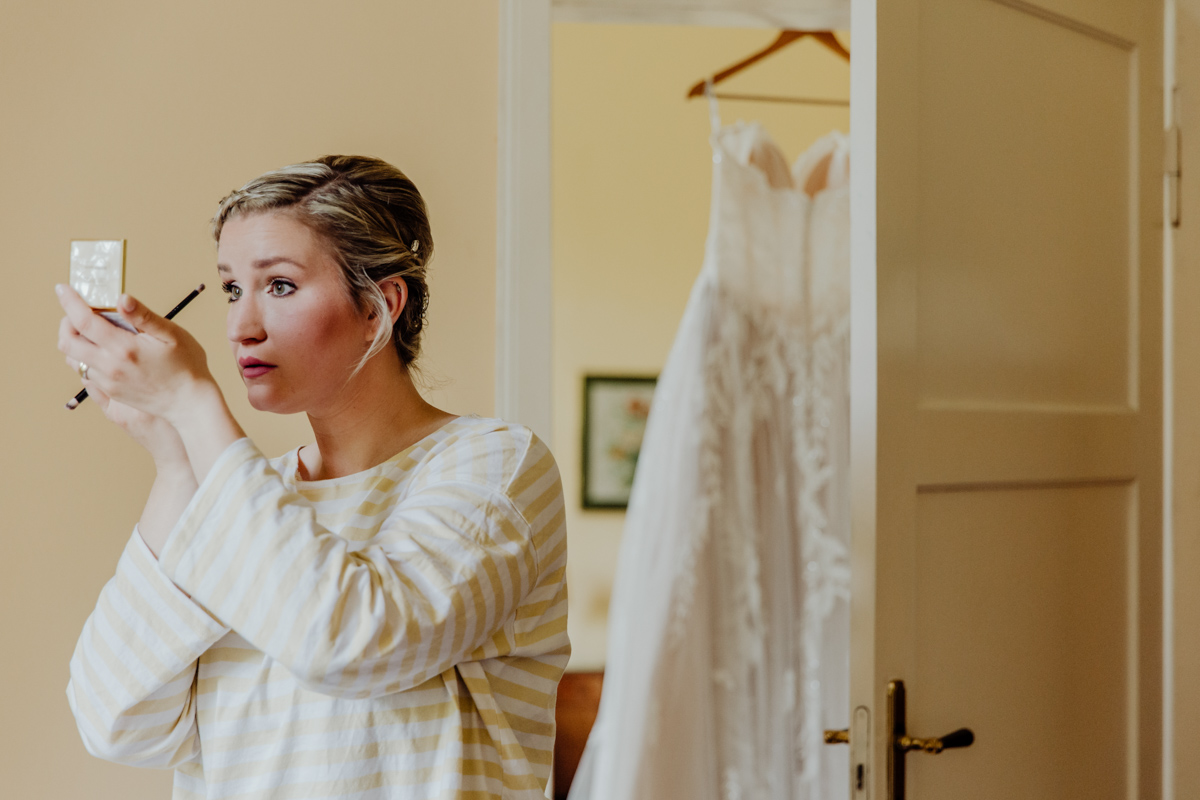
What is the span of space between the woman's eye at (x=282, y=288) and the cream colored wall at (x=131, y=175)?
1.51ft

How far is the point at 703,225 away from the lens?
303 centimetres

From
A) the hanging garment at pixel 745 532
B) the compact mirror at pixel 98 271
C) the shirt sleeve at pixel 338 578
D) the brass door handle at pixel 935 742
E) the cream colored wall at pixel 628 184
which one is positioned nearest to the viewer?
the shirt sleeve at pixel 338 578

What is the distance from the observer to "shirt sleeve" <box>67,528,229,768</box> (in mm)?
734

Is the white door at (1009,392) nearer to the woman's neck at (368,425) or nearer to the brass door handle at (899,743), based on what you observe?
the brass door handle at (899,743)

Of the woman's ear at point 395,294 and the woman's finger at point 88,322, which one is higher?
the woman's ear at point 395,294

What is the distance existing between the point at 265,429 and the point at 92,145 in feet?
1.37

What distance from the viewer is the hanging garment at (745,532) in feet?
5.76

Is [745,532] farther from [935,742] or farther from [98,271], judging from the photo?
[98,271]

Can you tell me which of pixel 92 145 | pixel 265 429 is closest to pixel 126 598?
pixel 265 429

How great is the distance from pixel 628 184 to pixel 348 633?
2.51 meters

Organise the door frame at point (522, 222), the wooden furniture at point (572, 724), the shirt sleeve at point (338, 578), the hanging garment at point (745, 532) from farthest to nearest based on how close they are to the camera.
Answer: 1. the wooden furniture at point (572, 724)
2. the hanging garment at point (745, 532)
3. the door frame at point (522, 222)
4. the shirt sleeve at point (338, 578)

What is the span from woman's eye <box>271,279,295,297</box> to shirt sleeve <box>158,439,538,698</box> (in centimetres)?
14

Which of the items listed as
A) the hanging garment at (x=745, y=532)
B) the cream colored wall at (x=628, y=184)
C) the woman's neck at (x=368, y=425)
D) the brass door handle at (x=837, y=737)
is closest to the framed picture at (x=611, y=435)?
the cream colored wall at (x=628, y=184)

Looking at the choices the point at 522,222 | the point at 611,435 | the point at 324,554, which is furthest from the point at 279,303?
the point at 611,435
